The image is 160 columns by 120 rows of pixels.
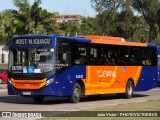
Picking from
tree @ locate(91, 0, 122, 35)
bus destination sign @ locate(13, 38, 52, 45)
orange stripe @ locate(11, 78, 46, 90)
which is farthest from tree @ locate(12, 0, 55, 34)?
orange stripe @ locate(11, 78, 46, 90)

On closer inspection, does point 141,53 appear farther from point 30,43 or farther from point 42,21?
point 42,21

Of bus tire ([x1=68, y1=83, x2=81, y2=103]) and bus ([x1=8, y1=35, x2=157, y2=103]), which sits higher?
bus ([x1=8, y1=35, x2=157, y2=103])

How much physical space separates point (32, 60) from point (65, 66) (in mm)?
1416

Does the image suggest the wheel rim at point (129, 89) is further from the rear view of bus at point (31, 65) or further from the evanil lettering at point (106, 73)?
the rear view of bus at point (31, 65)

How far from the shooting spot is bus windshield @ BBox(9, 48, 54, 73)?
68.7 feet

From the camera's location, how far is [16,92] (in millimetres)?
21531

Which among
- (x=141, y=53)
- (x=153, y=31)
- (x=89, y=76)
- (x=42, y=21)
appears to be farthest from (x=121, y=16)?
(x=89, y=76)

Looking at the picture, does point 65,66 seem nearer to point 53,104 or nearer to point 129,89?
point 53,104

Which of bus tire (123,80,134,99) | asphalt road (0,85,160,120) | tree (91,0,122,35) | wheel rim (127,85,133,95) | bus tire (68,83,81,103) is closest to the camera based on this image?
asphalt road (0,85,160,120)

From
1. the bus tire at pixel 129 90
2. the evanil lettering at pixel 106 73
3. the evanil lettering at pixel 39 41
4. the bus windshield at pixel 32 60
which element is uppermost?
the evanil lettering at pixel 39 41

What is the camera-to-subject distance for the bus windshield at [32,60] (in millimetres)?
20953

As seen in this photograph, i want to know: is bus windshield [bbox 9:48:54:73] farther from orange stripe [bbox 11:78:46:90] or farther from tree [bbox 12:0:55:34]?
tree [bbox 12:0:55:34]

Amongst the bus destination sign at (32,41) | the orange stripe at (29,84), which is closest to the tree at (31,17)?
the bus destination sign at (32,41)

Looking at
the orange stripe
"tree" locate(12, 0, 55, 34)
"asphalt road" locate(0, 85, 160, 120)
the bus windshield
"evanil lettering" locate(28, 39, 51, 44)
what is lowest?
"asphalt road" locate(0, 85, 160, 120)
